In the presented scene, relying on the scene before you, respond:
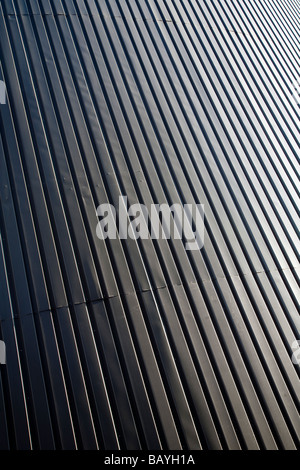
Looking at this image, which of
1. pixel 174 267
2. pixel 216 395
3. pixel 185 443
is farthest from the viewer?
pixel 174 267

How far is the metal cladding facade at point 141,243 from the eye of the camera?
237cm

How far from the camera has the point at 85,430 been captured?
2232 mm

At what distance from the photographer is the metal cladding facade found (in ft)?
7.77

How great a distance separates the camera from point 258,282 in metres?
3.17

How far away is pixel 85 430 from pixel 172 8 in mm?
5517

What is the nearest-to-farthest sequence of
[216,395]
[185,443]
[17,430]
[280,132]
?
[17,430] < [185,443] < [216,395] < [280,132]

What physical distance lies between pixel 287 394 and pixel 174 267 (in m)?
1.57

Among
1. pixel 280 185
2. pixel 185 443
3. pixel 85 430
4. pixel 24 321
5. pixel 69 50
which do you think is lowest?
pixel 185 443

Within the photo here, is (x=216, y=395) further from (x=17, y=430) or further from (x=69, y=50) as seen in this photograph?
(x=69, y=50)

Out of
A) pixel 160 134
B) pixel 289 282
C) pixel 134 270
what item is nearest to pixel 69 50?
pixel 160 134

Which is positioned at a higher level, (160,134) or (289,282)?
(160,134)

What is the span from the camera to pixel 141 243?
115 inches

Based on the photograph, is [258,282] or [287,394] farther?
[258,282]

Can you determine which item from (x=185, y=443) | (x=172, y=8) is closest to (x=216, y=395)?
(x=185, y=443)
